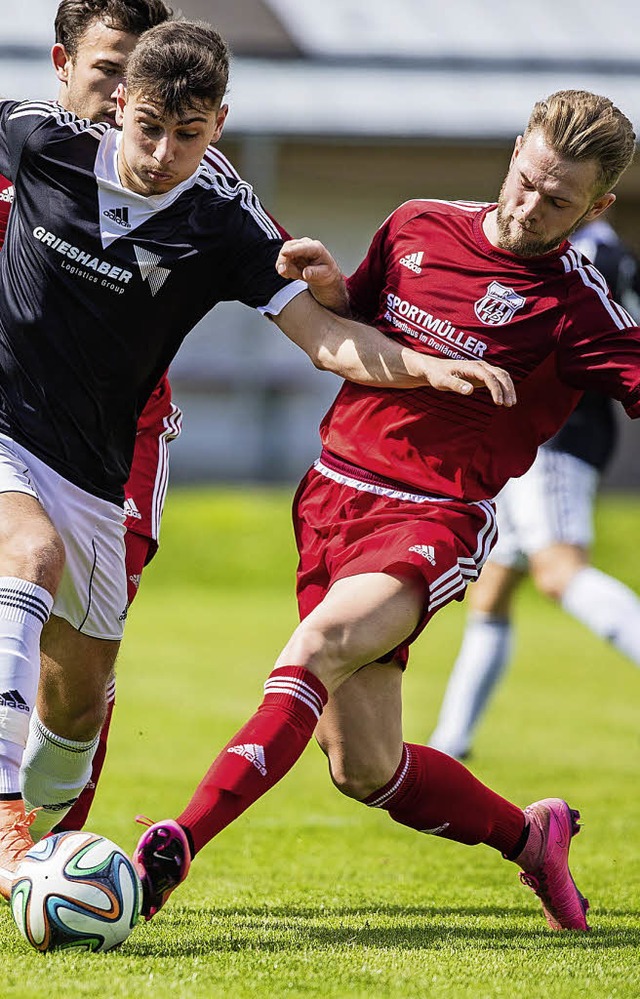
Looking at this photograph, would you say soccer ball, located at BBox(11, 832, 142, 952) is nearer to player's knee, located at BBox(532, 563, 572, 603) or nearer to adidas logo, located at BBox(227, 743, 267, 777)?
adidas logo, located at BBox(227, 743, 267, 777)

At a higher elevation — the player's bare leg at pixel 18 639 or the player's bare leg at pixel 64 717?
the player's bare leg at pixel 18 639

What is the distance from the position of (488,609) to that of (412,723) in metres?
1.55

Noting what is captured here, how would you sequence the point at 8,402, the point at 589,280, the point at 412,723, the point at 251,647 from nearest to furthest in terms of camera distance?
the point at 8,402 < the point at 589,280 < the point at 412,723 < the point at 251,647

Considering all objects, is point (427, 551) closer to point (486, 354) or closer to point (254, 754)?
point (486, 354)

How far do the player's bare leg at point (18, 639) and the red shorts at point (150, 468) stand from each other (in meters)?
1.01

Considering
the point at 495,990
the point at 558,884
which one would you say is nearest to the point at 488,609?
the point at 558,884

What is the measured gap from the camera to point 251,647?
12.4 metres

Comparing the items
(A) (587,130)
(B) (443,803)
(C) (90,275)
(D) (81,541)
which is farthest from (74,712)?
(A) (587,130)

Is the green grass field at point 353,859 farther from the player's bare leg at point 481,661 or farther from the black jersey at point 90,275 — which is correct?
the black jersey at point 90,275

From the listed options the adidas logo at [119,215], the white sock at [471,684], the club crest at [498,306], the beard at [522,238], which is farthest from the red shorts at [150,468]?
the white sock at [471,684]

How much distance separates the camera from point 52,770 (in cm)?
478

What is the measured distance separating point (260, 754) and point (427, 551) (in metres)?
0.79

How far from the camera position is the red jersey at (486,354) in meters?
4.58

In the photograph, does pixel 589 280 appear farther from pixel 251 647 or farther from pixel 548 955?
pixel 251 647
